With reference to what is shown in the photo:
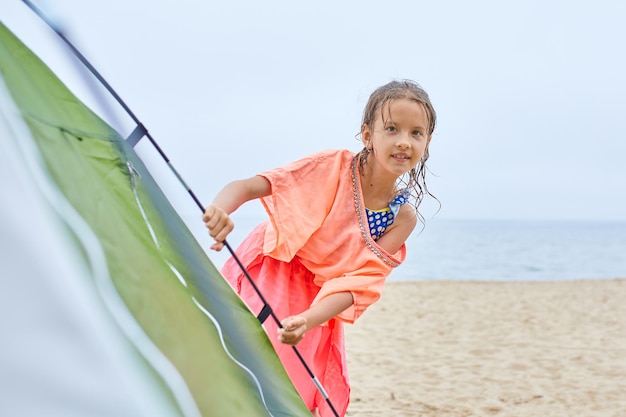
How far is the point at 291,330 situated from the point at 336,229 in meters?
0.46

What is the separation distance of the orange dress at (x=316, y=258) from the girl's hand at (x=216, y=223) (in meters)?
0.36

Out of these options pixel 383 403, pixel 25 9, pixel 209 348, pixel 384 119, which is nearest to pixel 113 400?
pixel 209 348

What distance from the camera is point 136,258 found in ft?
4.40

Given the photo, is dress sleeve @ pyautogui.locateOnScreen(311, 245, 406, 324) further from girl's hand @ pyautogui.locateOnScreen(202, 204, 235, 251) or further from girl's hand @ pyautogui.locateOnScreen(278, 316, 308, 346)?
girl's hand @ pyautogui.locateOnScreen(202, 204, 235, 251)

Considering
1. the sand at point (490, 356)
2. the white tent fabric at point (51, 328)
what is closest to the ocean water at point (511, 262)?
the sand at point (490, 356)

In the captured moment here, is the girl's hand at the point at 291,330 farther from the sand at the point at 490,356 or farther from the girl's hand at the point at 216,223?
the sand at the point at 490,356

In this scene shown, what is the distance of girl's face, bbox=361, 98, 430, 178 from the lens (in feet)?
6.94

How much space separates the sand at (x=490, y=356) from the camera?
4.49 metres

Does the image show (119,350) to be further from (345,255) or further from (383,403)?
(383,403)

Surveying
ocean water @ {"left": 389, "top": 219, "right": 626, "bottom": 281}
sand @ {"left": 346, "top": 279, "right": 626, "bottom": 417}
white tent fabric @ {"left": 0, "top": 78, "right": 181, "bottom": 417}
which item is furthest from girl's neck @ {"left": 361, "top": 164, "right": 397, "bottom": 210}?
ocean water @ {"left": 389, "top": 219, "right": 626, "bottom": 281}

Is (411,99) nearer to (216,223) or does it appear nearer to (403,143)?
(403,143)

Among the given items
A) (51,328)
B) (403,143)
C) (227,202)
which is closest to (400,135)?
(403,143)

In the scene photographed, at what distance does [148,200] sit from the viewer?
1.55 m

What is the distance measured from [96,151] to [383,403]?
135 inches
